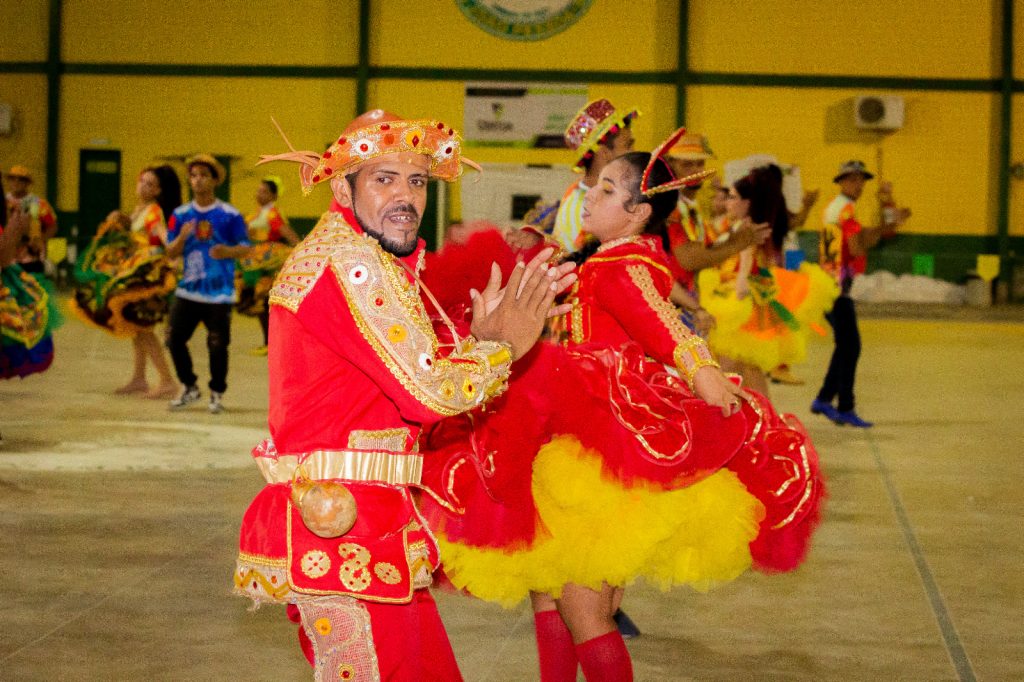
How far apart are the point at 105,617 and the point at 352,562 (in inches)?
111

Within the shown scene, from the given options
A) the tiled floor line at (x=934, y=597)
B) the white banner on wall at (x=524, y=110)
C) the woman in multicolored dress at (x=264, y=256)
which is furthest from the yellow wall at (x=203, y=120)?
the tiled floor line at (x=934, y=597)

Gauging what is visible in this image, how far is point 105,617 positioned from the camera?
5.18 meters

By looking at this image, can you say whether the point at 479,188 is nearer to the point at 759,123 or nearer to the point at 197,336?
the point at 759,123

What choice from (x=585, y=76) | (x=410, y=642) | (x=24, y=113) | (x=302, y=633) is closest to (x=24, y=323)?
(x=302, y=633)

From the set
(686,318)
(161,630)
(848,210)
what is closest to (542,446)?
(161,630)

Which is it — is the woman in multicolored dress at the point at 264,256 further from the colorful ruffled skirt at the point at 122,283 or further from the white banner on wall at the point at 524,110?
the white banner on wall at the point at 524,110

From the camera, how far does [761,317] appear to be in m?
9.63

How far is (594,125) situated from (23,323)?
5035 millimetres

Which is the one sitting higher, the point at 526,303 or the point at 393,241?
the point at 393,241

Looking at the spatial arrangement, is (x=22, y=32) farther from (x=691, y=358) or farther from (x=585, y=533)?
(x=585, y=533)

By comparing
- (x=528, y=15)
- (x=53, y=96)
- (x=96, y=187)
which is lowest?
(x=96, y=187)

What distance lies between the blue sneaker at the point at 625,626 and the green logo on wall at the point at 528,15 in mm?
20062

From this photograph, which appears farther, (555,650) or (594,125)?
(594,125)

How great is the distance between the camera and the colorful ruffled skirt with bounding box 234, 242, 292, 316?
1347 centimetres
